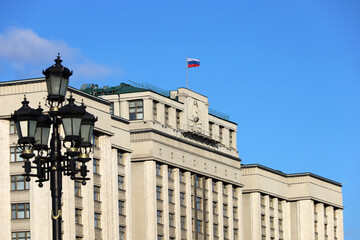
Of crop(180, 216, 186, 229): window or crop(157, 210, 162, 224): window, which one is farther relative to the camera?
crop(180, 216, 186, 229): window

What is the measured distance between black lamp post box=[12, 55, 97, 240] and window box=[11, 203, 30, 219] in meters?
56.6

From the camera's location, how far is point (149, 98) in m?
111

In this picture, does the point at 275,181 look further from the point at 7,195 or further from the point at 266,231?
the point at 7,195

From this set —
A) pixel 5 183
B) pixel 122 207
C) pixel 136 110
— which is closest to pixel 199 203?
pixel 136 110

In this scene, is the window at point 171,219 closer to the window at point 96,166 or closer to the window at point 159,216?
the window at point 159,216

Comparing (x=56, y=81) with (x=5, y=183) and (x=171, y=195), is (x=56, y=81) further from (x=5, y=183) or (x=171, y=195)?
(x=171, y=195)

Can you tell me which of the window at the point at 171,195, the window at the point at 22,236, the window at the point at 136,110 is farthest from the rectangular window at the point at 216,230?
the window at the point at 22,236

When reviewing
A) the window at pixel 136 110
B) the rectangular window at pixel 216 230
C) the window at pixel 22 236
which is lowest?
the window at pixel 22 236

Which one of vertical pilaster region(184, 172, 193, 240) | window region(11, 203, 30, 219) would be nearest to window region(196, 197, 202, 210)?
vertical pilaster region(184, 172, 193, 240)

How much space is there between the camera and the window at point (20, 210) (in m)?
92.9

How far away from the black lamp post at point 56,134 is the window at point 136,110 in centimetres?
7359

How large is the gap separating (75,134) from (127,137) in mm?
70595

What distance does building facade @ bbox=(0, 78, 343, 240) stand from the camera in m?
93.4

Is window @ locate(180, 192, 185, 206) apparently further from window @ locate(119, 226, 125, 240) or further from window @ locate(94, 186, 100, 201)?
window @ locate(94, 186, 100, 201)
